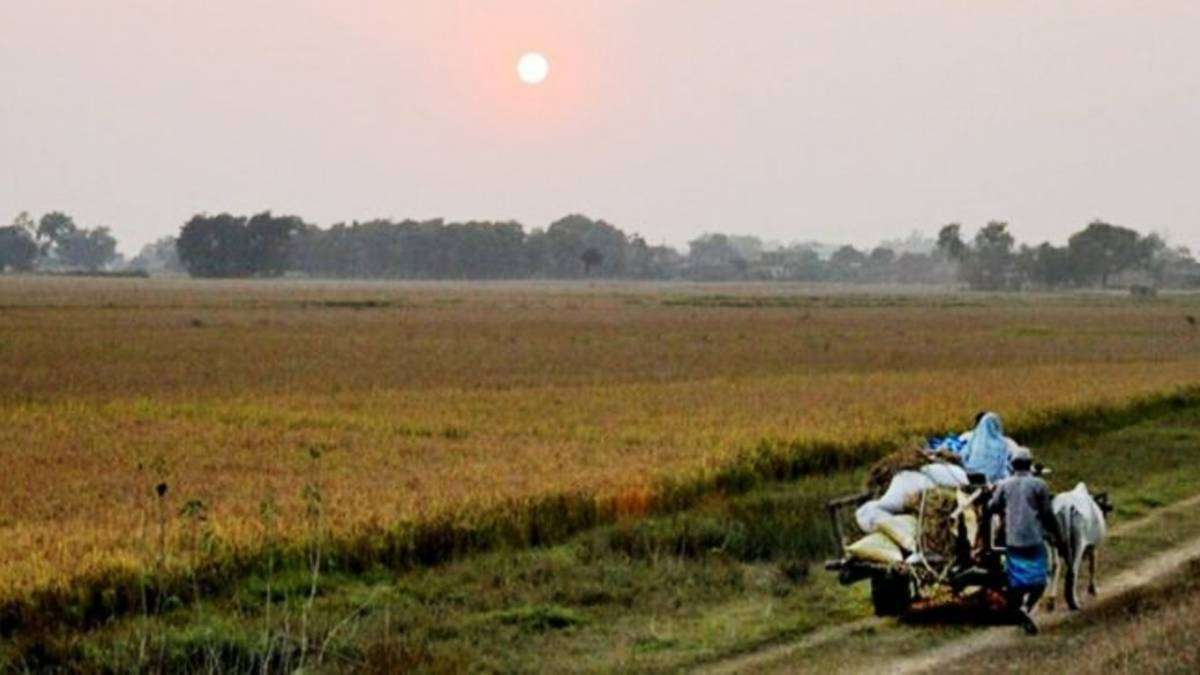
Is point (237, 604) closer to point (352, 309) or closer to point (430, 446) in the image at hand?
point (430, 446)

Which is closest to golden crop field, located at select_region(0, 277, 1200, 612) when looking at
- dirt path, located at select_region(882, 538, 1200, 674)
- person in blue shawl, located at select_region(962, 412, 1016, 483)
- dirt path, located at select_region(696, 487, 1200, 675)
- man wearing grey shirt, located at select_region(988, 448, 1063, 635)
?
dirt path, located at select_region(696, 487, 1200, 675)

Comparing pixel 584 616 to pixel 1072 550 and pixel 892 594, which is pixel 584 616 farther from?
pixel 1072 550

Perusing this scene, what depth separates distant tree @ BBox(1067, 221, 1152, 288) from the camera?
19450 centimetres

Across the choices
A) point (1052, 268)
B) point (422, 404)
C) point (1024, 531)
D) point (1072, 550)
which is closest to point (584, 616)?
point (1024, 531)

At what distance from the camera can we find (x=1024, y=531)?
38.2ft

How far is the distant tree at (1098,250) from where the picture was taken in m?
194

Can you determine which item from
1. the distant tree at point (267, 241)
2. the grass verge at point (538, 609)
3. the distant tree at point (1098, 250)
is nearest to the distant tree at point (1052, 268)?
the distant tree at point (1098, 250)

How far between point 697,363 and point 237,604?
32.1 meters

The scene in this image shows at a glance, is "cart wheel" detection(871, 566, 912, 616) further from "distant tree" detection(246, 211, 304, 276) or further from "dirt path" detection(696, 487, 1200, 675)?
"distant tree" detection(246, 211, 304, 276)

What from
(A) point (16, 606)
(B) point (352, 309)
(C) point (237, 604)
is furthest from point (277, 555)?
(B) point (352, 309)

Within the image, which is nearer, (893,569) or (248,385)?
(893,569)

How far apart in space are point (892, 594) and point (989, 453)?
55.1 inches

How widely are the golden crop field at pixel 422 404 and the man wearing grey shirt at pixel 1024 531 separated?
5602mm

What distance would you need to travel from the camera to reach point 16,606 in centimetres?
1195
